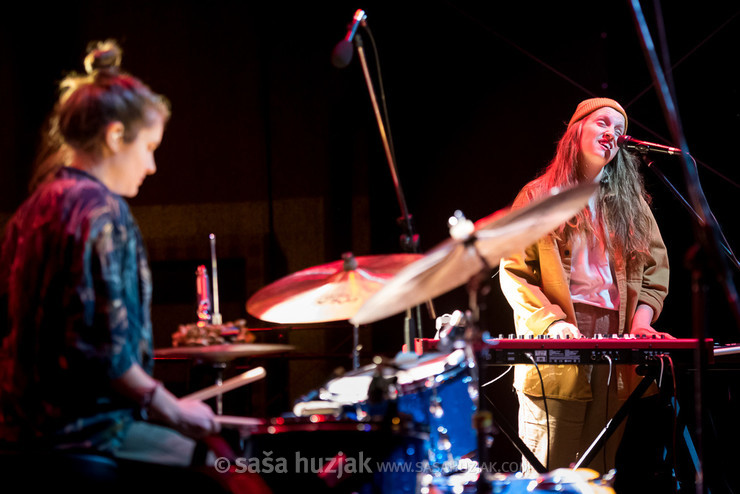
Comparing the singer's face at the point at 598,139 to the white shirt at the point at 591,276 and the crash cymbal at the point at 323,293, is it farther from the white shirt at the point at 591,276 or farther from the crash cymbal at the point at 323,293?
the crash cymbal at the point at 323,293

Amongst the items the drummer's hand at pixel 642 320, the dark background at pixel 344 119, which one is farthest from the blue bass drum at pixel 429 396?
the dark background at pixel 344 119

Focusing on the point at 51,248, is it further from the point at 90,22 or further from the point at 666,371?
the point at 90,22

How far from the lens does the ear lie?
1.97m

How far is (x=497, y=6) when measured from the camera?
510 cm

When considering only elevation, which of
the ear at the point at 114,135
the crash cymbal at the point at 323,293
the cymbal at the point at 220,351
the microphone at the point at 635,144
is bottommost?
the cymbal at the point at 220,351

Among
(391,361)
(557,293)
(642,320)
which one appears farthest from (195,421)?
(642,320)

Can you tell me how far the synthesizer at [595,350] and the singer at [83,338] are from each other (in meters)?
1.50

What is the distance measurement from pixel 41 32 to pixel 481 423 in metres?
5.50

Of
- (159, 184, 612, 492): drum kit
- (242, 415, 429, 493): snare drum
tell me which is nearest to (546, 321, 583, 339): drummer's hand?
(159, 184, 612, 492): drum kit

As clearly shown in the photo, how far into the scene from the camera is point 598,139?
12.7ft

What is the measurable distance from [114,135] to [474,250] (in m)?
1.06

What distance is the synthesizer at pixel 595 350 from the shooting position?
311 cm

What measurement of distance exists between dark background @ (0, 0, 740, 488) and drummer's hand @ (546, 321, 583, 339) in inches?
65.7

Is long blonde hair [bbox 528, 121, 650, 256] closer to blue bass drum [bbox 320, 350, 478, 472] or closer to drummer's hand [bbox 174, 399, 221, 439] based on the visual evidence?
blue bass drum [bbox 320, 350, 478, 472]
